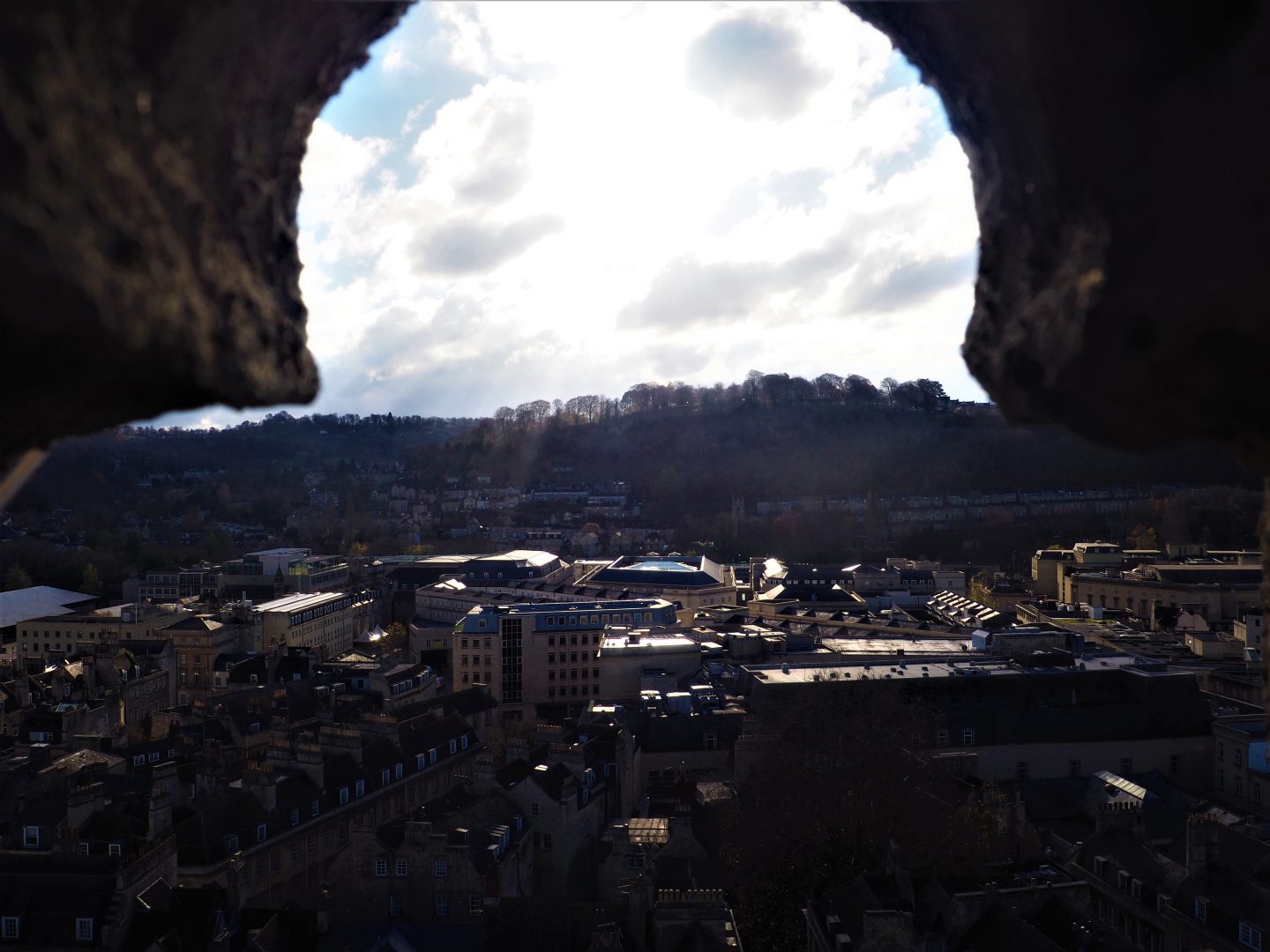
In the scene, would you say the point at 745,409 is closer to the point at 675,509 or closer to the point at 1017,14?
the point at 675,509

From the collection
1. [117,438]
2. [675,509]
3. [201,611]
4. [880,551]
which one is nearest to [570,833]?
[201,611]

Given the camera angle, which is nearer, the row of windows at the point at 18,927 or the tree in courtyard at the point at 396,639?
the row of windows at the point at 18,927

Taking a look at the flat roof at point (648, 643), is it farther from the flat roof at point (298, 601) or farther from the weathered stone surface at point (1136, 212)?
the weathered stone surface at point (1136, 212)

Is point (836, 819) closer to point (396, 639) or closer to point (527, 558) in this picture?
point (396, 639)

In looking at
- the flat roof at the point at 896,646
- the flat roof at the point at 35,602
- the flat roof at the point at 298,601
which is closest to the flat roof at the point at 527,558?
the flat roof at the point at 298,601

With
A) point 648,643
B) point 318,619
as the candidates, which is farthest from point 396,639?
point 648,643

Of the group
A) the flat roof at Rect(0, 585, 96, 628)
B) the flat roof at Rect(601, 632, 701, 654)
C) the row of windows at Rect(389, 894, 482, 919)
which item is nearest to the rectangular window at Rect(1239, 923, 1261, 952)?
the row of windows at Rect(389, 894, 482, 919)

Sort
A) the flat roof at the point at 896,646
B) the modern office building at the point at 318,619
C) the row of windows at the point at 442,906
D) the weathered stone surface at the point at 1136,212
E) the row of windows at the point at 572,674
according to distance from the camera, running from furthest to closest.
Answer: the modern office building at the point at 318,619
the row of windows at the point at 572,674
the flat roof at the point at 896,646
the row of windows at the point at 442,906
the weathered stone surface at the point at 1136,212
